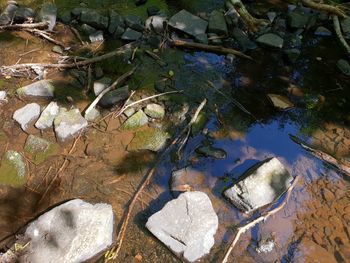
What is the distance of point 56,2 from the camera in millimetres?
5953

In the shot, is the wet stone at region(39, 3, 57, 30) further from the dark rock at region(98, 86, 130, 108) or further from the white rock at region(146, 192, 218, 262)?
the white rock at region(146, 192, 218, 262)

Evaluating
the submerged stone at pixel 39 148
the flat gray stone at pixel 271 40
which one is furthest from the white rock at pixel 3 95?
the flat gray stone at pixel 271 40

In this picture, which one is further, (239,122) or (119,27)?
(119,27)

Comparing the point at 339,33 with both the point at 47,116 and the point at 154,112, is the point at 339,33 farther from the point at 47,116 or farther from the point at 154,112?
the point at 47,116

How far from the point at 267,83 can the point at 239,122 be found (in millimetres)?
848

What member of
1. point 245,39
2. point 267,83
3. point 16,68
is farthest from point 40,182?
point 245,39

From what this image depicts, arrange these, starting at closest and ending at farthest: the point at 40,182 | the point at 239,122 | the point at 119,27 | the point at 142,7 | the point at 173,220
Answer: the point at 173,220 → the point at 40,182 → the point at 239,122 → the point at 119,27 → the point at 142,7

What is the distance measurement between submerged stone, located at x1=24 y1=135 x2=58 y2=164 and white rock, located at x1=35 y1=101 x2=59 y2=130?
0.17 metres

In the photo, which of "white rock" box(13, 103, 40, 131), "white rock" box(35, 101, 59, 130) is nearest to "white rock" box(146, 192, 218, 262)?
"white rock" box(35, 101, 59, 130)

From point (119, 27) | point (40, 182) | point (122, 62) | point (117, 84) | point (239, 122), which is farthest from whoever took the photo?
point (119, 27)

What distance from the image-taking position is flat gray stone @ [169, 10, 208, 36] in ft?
17.7

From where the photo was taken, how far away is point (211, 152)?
4059 mm

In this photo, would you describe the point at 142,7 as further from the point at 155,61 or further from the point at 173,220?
the point at 173,220

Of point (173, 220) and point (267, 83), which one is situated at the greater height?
point (267, 83)
